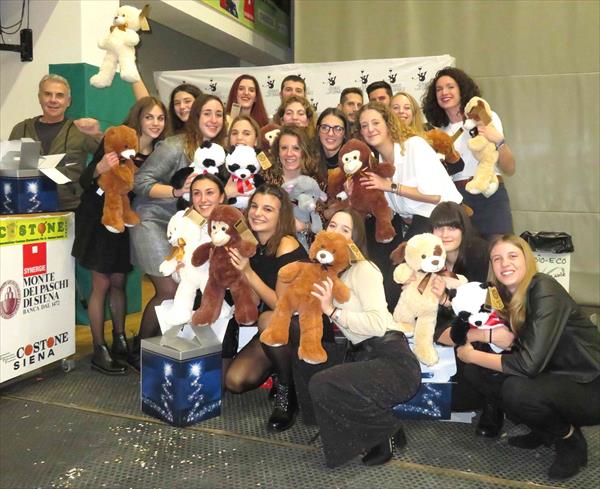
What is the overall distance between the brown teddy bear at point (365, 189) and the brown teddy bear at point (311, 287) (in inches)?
19.0

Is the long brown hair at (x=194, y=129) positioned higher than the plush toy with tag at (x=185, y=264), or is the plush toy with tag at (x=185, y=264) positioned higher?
the long brown hair at (x=194, y=129)

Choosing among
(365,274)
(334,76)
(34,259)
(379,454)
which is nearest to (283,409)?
(379,454)

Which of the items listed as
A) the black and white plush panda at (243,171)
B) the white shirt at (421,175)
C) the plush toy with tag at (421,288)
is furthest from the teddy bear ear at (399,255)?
the black and white plush panda at (243,171)

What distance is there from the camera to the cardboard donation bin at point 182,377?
2318 mm

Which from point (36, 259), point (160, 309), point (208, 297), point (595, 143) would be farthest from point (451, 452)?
point (595, 143)

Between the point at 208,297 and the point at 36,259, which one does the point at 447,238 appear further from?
the point at 36,259

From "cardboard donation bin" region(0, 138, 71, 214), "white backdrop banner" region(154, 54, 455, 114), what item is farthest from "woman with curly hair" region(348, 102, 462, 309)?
"white backdrop banner" region(154, 54, 455, 114)

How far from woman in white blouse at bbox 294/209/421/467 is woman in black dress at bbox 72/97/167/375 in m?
1.30

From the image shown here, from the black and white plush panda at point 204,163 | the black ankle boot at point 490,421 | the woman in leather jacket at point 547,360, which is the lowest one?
the black ankle boot at point 490,421

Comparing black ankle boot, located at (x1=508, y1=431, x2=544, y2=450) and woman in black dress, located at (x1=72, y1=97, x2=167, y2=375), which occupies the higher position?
woman in black dress, located at (x1=72, y1=97, x2=167, y2=375)

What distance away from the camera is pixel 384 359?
2.08 m

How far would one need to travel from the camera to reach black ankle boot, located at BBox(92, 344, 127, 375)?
299 centimetres

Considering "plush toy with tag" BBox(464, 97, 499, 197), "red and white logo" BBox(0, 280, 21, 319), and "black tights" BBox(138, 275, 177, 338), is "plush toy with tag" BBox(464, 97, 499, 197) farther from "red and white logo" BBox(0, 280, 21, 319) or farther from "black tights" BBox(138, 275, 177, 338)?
"red and white logo" BBox(0, 280, 21, 319)

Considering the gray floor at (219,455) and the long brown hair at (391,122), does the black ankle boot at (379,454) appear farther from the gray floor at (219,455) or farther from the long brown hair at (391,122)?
the long brown hair at (391,122)
